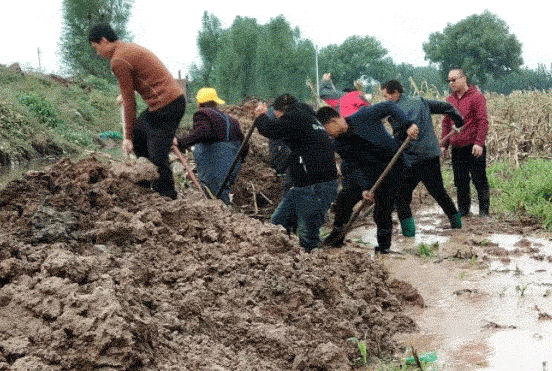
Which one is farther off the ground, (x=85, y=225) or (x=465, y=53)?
(x=465, y=53)

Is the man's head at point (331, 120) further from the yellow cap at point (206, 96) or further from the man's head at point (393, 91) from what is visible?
the yellow cap at point (206, 96)

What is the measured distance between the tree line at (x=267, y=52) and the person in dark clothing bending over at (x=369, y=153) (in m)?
41.3

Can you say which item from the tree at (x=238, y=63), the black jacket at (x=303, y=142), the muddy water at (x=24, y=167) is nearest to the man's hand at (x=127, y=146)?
the black jacket at (x=303, y=142)

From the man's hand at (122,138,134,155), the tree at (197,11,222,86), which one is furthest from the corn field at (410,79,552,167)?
the tree at (197,11,222,86)

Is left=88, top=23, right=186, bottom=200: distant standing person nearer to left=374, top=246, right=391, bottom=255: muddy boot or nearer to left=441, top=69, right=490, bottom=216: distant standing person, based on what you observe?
left=374, top=246, right=391, bottom=255: muddy boot

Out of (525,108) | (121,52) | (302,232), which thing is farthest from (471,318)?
(525,108)

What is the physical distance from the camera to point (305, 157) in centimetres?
586

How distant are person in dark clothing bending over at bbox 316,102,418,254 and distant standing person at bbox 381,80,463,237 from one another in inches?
27.4

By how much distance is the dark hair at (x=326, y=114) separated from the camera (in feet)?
20.3

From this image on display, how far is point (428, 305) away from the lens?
500 cm

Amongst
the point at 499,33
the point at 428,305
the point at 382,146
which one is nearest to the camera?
the point at 428,305

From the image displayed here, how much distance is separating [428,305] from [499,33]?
65.7 m

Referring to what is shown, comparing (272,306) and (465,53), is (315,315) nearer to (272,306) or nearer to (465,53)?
(272,306)

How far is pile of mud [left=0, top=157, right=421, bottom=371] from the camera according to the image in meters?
3.17
